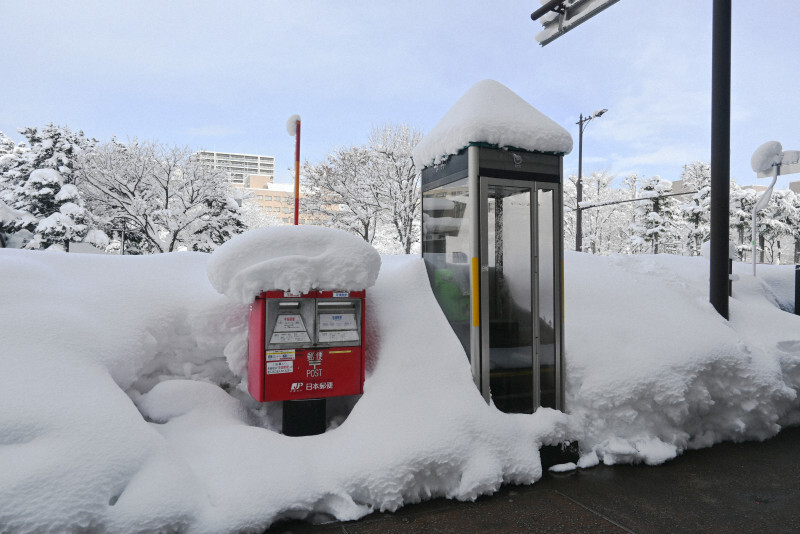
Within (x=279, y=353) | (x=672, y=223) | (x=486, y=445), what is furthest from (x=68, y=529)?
(x=672, y=223)

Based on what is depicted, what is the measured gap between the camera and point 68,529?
2.26 metres

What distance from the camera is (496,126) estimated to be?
378 cm

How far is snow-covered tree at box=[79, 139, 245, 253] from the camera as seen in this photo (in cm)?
2442

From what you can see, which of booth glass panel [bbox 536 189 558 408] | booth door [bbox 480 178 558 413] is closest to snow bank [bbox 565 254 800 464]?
booth glass panel [bbox 536 189 558 408]

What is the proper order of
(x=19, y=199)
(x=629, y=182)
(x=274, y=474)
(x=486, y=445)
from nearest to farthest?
(x=274, y=474) < (x=486, y=445) < (x=19, y=199) < (x=629, y=182)

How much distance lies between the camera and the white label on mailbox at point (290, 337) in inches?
134

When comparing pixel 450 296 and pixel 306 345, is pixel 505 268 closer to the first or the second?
pixel 450 296

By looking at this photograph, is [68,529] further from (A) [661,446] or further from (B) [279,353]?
(A) [661,446]

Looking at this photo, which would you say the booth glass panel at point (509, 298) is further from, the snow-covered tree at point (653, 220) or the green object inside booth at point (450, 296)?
the snow-covered tree at point (653, 220)

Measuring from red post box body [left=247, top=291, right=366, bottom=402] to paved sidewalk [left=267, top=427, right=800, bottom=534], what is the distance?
0.91m

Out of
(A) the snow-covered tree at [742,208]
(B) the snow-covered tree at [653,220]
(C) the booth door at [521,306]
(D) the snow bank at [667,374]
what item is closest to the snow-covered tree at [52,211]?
(C) the booth door at [521,306]

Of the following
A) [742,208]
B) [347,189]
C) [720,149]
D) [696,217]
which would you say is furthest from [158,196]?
[742,208]

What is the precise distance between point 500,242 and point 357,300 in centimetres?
161

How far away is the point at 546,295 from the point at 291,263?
2.18 metres
